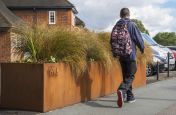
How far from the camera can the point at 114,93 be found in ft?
40.0

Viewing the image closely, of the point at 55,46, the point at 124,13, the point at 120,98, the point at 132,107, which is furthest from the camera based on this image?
the point at 124,13

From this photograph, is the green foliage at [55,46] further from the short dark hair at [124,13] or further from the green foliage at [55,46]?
the short dark hair at [124,13]

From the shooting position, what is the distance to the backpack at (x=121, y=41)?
9.61 metres

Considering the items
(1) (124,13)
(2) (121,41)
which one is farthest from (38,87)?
(1) (124,13)

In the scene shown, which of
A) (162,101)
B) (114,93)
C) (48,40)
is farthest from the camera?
(114,93)

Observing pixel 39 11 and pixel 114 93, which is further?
pixel 39 11

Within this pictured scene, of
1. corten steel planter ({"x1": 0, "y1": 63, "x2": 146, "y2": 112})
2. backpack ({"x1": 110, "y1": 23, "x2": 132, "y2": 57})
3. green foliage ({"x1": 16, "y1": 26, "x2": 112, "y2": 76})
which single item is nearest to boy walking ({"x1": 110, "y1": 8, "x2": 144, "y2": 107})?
backpack ({"x1": 110, "y1": 23, "x2": 132, "y2": 57})

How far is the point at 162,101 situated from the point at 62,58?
2.49 m

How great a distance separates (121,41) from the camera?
9.64m

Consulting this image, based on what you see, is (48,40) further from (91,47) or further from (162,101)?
(162,101)

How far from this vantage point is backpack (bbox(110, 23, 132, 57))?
31.5 ft

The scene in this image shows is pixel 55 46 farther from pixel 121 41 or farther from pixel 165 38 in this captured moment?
pixel 165 38

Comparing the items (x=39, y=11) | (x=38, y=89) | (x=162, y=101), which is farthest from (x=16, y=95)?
(x=39, y=11)

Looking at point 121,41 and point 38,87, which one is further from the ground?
point 121,41
